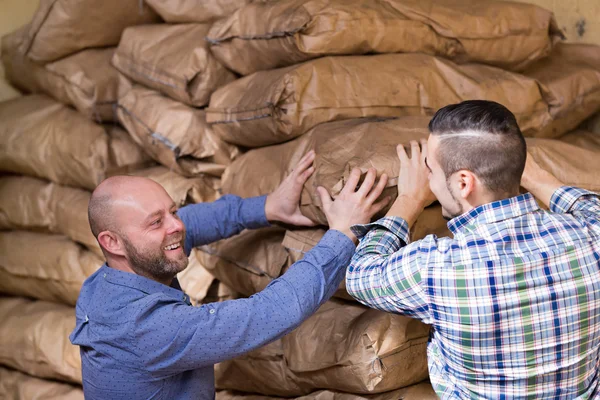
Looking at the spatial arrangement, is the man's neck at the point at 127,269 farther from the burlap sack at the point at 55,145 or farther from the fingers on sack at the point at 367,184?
the burlap sack at the point at 55,145

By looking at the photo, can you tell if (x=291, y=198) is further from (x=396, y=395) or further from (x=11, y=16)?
(x=11, y=16)

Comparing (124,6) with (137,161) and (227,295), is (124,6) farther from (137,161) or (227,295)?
(227,295)

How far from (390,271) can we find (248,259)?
736mm

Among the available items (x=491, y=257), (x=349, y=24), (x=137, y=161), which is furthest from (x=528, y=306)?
(x=137, y=161)

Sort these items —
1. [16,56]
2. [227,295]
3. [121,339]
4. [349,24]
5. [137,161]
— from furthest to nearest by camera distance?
1. [16,56]
2. [137,161]
3. [227,295]
4. [349,24]
5. [121,339]

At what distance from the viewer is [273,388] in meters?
1.93

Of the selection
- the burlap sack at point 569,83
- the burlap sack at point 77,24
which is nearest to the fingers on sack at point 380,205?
the burlap sack at point 569,83

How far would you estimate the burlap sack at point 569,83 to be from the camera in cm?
211

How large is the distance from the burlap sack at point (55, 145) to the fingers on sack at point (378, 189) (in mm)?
1269

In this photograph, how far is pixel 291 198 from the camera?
1733mm

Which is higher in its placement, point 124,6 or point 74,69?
point 124,6

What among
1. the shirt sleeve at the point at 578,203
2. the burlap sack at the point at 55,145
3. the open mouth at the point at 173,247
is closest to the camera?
the shirt sleeve at the point at 578,203

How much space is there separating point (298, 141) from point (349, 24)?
0.31 metres

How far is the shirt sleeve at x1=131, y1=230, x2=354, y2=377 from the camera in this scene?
1419 millimetres
